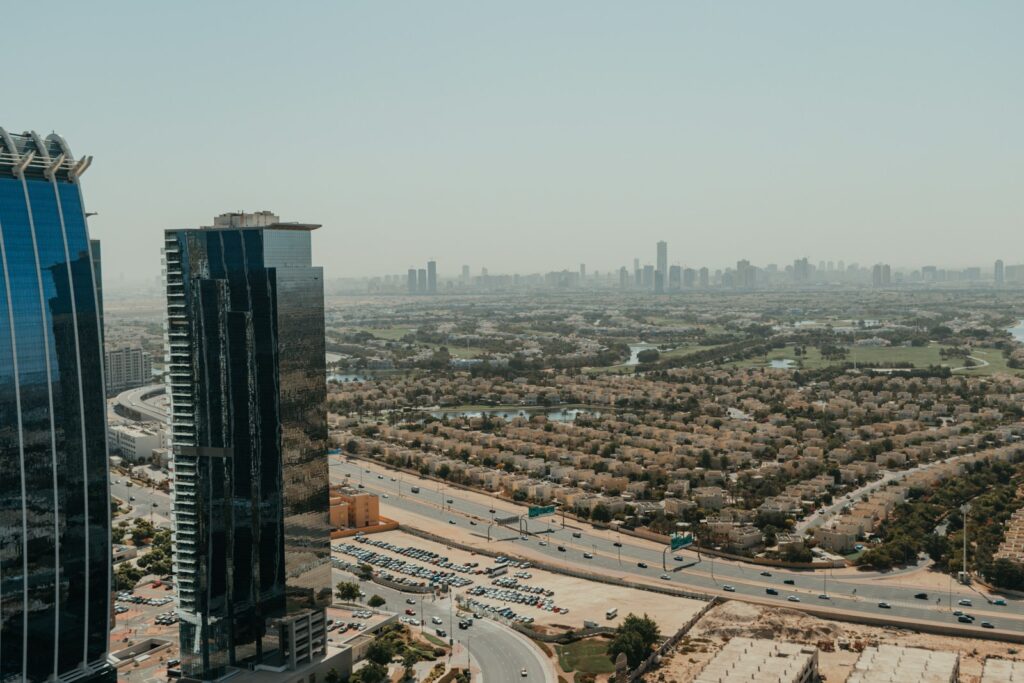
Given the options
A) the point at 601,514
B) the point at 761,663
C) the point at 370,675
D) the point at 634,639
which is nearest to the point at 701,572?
the point at 601,514

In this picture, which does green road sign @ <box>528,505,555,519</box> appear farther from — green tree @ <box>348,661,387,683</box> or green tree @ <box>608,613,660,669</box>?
green tree @ <box>348,661,387,683</box>

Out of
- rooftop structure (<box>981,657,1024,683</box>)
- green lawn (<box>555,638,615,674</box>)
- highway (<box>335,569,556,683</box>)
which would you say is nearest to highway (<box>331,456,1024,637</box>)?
rooftop structure (<box>981,657,1024,683</box>)

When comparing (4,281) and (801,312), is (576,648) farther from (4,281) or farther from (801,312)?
(801,312)

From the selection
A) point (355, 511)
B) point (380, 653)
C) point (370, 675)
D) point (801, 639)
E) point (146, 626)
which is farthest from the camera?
point (355, 511)

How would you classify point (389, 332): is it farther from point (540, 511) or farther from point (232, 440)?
point (232, 440)

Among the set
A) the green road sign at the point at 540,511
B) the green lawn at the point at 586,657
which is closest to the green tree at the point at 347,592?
the green lawn at the point at 586,657

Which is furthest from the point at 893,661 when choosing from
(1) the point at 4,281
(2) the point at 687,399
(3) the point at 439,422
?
(2) the point at 687,399
